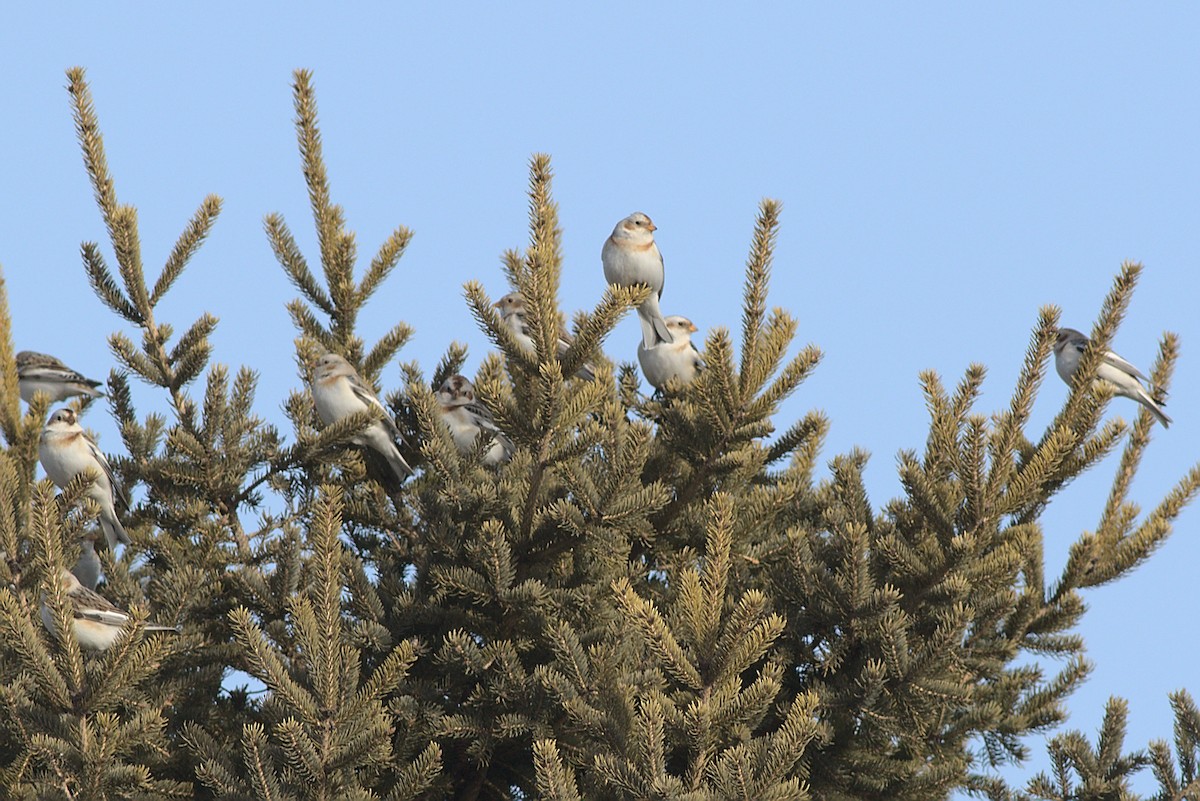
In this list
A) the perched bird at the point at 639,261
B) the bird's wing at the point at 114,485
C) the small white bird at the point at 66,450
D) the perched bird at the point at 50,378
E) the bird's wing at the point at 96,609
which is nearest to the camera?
the bird's wing at the point at 96,609

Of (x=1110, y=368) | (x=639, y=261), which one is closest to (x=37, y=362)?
(x=639, y=261)

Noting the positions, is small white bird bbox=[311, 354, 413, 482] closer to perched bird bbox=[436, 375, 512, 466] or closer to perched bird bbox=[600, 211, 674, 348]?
perched bird bbox=[436, 375, 512, 466]

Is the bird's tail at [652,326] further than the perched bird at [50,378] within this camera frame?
Yes

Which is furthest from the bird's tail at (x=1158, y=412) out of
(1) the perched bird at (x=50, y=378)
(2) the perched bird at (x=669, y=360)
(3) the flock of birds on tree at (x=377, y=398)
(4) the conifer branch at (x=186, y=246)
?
(1) the perched bird at (x=50, y=378)

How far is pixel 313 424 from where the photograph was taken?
23.0ft

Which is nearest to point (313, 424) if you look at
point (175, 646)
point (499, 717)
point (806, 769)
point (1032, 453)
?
point (175, 646)

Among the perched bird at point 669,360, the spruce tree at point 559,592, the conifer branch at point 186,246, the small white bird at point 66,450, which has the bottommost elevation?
the spruce tree at point 559,592

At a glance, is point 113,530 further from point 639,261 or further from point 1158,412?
point 1158,412

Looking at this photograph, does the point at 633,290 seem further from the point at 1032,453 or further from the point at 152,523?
the point at 152,523

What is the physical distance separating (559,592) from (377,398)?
5.93 feet

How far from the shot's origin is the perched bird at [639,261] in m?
8.66

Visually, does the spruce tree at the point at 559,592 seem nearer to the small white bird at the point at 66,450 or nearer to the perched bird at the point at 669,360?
the small white bird at the point at 66,450

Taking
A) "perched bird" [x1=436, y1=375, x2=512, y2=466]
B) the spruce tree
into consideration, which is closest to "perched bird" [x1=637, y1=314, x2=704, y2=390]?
"perched bird" [x1=436, y1=375, x2=512, y2=466]

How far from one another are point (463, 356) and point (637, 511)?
8.10 ft
